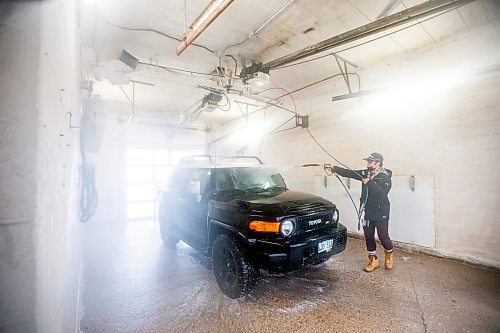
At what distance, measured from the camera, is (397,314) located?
2844 mm

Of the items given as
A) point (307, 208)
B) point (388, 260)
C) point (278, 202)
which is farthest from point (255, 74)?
point (388, 260)

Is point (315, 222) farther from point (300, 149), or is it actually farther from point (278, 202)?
point (300, 149)

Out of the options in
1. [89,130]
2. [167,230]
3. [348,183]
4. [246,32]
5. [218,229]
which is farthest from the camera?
[348,183]

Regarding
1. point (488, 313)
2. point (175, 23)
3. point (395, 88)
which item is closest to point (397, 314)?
point (488, 313)

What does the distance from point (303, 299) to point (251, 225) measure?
1273 mm

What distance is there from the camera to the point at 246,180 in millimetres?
4234

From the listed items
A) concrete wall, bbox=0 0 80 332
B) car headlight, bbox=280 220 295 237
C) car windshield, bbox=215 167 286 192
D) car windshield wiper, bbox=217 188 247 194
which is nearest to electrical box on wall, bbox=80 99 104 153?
car windshield, bbox=215 167 286 192

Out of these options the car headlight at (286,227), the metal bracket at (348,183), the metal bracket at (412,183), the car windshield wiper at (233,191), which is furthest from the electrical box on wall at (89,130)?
the metal bracket at (412,183)

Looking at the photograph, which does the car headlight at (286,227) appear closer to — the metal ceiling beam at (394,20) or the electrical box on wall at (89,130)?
the metal ceiling beam at (394,20)

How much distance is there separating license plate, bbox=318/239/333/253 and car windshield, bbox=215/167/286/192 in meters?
1.34

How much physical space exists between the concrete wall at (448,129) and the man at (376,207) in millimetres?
1432

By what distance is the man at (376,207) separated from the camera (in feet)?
13.1

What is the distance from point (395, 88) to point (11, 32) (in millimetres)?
5637

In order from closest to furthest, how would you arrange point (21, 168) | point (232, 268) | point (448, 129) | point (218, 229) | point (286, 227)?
point (21, 168) → point (286, 227) → point (232, 268) → point (218, 229) → point (448, 129)
